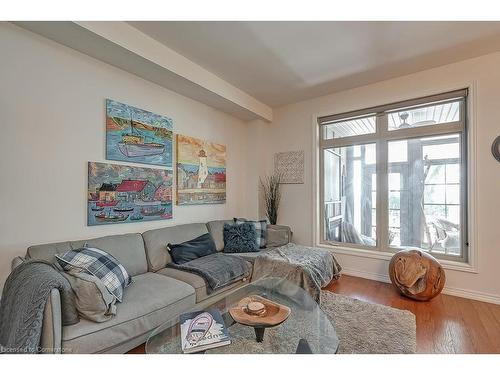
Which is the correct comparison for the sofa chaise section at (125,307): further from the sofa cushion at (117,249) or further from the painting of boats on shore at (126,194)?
the painting of boats on shore at (126,194)

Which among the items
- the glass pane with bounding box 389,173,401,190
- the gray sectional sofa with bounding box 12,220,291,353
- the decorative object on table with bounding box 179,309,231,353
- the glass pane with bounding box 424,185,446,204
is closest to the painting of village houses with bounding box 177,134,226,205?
the gray sectional sofa with bounding box 12,220,291,353

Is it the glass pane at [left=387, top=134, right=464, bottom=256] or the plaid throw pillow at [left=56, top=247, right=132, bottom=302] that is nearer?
the plaid throw pillow at [left=56, top=247, right=132, bottom=302]

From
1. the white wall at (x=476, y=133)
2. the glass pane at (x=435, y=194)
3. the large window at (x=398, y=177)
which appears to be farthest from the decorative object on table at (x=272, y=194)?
the glass pane at (x=435, y=194)

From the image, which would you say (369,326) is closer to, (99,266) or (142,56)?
(99,266)

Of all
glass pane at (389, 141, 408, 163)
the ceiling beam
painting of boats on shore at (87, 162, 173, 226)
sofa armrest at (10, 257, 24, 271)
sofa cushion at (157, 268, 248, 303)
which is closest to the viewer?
sofa armrest at (10, 257, 24, 271)

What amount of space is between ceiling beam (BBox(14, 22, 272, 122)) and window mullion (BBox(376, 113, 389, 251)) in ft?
6.39

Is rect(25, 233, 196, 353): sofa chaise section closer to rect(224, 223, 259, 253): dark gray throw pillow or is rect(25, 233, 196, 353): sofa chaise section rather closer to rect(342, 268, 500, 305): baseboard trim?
rect(224, 223, 259, 253): dark gray throw pillow

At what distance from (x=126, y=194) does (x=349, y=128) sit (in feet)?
10.1

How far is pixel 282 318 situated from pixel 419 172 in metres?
2.69

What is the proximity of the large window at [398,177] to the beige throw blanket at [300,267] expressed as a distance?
2.91 feet

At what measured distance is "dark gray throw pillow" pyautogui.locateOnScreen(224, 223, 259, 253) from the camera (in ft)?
9.63

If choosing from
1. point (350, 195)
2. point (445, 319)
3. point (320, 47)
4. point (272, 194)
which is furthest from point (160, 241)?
point (445, 319)

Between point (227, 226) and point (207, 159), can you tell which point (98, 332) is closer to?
point (227, 226)

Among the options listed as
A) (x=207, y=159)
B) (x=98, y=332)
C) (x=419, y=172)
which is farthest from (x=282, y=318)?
(x=419, y=172)
